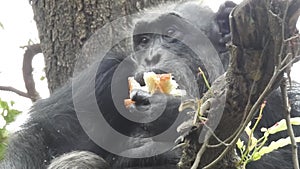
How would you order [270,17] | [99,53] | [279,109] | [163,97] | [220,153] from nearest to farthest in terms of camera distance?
1. [270,17]
2. [220,153]
3. [163,97]
4. [279,109]
5. [99,53]

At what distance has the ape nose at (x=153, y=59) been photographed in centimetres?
252

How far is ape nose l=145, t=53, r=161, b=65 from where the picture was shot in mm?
2516

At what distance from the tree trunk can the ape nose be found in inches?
16.6

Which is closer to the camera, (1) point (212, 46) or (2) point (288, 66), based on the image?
(2) point (288, 66)

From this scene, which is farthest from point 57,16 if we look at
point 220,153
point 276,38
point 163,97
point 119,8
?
point 276,38

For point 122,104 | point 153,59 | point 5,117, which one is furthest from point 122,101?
point 5,117

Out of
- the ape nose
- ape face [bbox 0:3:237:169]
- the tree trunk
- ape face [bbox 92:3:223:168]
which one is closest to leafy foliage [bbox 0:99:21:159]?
ape face [bbox 92:3:223:168]

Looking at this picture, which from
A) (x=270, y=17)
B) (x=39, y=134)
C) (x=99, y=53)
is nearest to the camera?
(x=270, y=17)

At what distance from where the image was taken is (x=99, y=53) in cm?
282

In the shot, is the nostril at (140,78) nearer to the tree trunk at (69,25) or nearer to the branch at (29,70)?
the tree trunk at (69,25)

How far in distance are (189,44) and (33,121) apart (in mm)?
737

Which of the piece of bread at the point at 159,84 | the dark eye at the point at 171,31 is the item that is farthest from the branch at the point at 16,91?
the piece of bread at the point at 159,84

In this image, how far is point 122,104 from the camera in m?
2.62

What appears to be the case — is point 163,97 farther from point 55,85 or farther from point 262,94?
point 55,85
